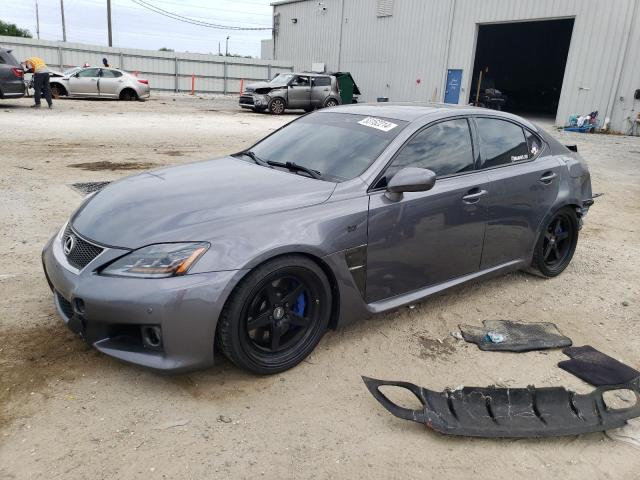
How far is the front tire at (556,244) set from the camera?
471 centimetres

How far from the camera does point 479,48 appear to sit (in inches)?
1202

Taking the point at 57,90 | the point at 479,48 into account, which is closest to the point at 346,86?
the point at 479,48

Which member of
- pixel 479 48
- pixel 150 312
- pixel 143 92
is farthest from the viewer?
pixel 479 48

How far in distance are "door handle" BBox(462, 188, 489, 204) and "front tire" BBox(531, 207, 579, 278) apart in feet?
3.22

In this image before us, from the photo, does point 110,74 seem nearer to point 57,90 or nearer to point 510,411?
point 57,90

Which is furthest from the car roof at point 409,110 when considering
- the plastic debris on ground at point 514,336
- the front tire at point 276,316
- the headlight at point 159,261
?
the headlight at point 159,261

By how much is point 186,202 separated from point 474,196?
80.9 inches

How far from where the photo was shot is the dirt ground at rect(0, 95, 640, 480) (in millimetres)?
2471

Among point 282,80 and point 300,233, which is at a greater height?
point 282,80

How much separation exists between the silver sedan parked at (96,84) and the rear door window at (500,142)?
2106cm

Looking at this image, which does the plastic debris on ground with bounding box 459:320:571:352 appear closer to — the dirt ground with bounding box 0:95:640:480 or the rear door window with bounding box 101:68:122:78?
the dirt ground with bounding box 0:95:640:480

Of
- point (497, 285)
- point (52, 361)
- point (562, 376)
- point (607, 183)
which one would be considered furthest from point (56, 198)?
point (607, 183)

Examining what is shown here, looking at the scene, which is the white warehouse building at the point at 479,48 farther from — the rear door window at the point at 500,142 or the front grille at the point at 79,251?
the front grille at the point at 79,251

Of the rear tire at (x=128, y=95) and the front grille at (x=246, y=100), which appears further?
the rear tire at (x=128, y=95)
